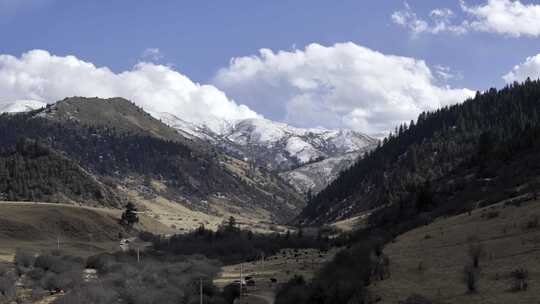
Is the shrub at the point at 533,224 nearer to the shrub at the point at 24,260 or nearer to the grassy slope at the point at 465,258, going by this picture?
the grassy slope at the point at 465,258

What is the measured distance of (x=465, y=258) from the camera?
49.6m

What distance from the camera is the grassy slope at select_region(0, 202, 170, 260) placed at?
5022 inches

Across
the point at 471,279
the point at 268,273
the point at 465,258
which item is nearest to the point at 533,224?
the point at 465,258

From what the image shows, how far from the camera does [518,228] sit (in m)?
53.3

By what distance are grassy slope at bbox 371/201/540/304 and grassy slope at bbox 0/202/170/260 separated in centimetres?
7578

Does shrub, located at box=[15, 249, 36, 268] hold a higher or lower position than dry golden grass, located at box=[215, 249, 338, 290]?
higher

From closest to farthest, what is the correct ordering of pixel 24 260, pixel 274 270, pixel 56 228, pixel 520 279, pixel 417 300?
1. pixel 520 279
2. pixel 417 300
3. pixel 24 260
4. pixel 274 270
5. pixel 56 228

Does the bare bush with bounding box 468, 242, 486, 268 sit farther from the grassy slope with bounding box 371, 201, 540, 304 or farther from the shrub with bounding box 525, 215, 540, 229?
the shrub with bounding box 525, 215, 540, 229

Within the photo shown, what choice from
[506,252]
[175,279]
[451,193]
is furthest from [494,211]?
[451,193]

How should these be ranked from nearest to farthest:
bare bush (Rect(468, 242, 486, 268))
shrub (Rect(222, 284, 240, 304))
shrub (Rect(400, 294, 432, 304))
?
1. shrub (Rect(400, 294, 432, 304))
2. bare bush (Rect(468, 242, 486, 268))
3. shrub (Rect(222, 284, 240, 304))

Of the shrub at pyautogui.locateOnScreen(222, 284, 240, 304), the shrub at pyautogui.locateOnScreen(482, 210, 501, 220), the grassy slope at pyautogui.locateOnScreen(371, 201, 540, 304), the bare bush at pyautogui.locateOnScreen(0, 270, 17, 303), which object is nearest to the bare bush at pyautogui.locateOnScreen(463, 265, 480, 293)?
the grassy slope at pyautogui.locateOnScreen(371, 201, 540, 304)

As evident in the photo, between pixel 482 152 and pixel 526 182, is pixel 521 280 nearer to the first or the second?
pixel 526 182

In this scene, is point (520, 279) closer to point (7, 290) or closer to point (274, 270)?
point (7, 290)

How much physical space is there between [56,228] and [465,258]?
369ft
